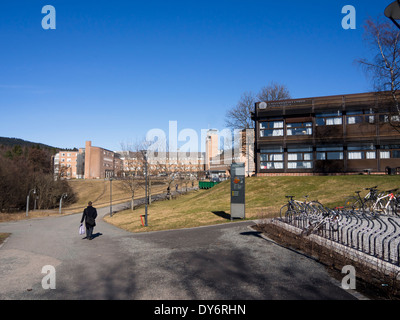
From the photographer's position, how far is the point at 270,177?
31875 mm

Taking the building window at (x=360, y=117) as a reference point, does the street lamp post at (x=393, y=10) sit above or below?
below

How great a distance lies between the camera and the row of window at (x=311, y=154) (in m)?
29.8

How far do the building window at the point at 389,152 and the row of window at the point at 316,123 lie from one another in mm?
2704

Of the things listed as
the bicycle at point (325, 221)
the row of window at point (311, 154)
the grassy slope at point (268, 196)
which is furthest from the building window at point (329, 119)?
the bicycle at point (325, 221)

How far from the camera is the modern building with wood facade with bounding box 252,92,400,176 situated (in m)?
29.7

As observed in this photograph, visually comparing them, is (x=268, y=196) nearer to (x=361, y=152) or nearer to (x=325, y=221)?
(x=361, y=152)

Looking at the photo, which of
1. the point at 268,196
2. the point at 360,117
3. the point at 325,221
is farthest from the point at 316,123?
the point at 325,221

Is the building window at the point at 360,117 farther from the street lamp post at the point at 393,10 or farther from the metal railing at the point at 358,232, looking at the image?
the street lamp post at the point at 393,10

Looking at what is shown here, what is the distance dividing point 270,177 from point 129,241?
20.9m

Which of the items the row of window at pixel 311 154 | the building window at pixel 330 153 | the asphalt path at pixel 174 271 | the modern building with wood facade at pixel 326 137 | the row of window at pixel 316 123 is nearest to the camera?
the asphalt path at pixel 174 271

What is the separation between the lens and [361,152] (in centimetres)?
3045

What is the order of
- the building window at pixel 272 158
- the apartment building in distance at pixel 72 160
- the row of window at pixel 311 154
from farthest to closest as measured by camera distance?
the apartment building in distance at pixel 72 160 → the building window at pixel 272 158 → the row of window at pixel 311 154

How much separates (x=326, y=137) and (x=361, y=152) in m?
3.59
